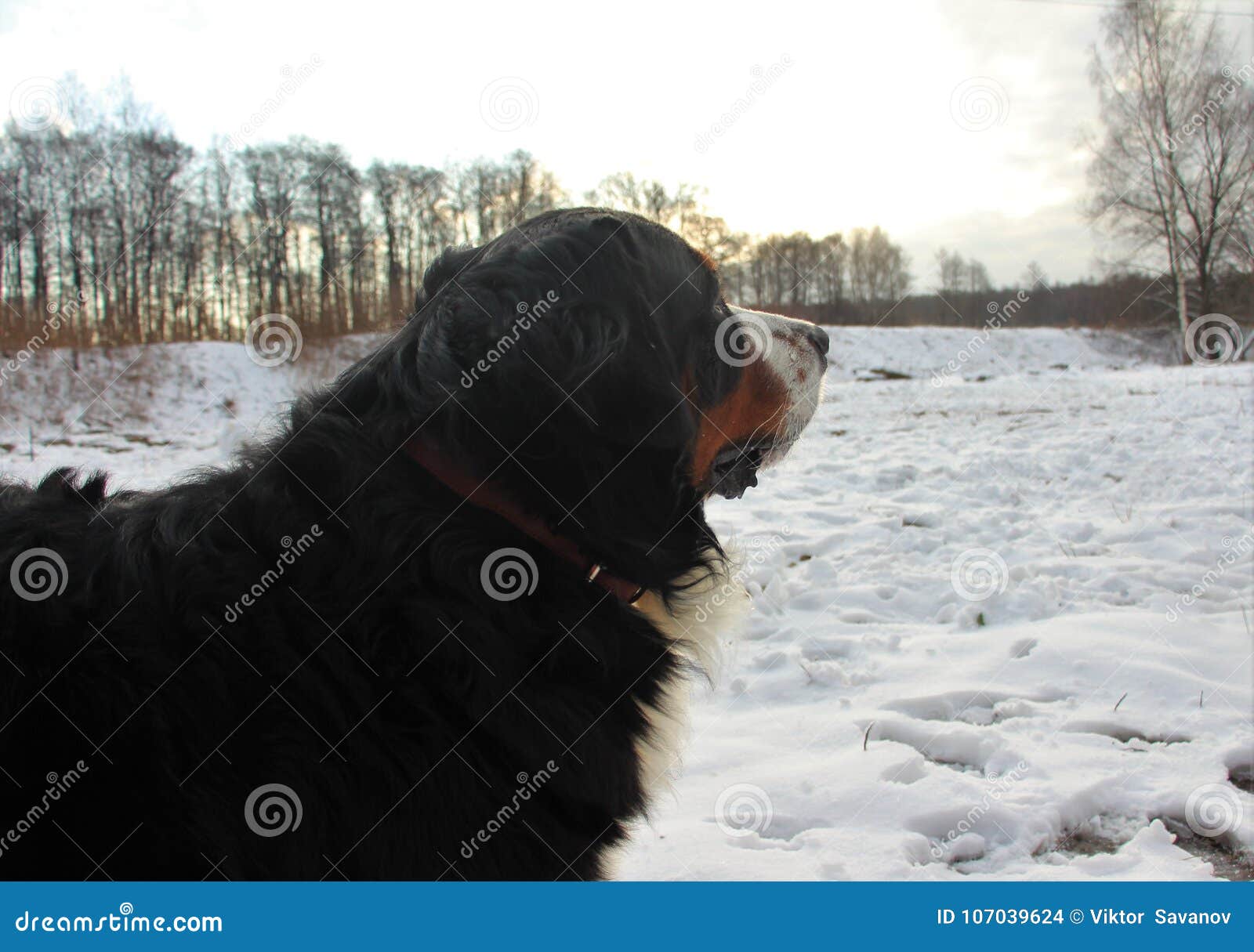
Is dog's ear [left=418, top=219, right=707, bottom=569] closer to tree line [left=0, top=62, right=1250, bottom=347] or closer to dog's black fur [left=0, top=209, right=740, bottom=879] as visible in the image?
dog's black fur [left=0, top=209, right=740, bottom=879]

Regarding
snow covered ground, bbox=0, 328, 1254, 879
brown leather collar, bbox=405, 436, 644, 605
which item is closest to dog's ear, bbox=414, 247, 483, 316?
snow covered ground, bbox=0, 328, 1254, 879

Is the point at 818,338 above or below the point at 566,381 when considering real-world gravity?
above

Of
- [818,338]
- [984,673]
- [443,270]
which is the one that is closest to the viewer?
[443,270]

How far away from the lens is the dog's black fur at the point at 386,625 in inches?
60.9

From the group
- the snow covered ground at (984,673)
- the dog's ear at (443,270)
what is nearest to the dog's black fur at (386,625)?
the dog's ear at (443,270)

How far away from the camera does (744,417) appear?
2.63 meters

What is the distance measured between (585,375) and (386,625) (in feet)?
2.56

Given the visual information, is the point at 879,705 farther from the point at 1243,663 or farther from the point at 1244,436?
the point at 1244,436

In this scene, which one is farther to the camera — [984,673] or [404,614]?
[984,673]

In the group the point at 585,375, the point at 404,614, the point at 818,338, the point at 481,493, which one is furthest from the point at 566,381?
the point at 818,338

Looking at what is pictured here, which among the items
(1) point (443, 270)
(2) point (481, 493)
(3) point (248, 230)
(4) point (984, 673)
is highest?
(3) point (248, 230)

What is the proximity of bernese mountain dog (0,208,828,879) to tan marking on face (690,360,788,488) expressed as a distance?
0.15 meters

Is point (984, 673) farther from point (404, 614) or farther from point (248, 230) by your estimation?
point (248, 230)

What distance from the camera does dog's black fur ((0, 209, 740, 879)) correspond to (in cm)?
155
